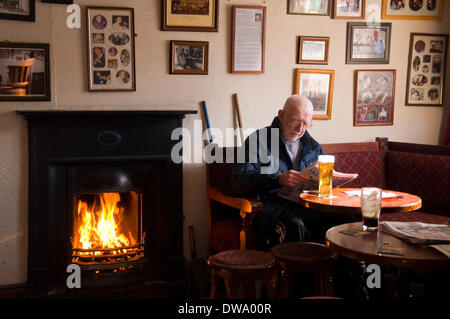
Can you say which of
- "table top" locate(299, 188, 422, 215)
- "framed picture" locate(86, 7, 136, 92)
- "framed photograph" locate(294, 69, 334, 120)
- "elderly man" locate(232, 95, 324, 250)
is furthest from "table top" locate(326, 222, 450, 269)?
"framed picture" locate(86, 7, 136, 92)

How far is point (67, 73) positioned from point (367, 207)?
224 cm

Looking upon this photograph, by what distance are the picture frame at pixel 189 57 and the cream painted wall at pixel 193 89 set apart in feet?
0.15

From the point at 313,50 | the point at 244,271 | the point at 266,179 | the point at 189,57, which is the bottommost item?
the point at 244,271

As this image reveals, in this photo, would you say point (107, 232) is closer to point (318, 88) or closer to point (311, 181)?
point (311, 181)

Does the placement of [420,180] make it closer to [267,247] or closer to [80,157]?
[267,247]

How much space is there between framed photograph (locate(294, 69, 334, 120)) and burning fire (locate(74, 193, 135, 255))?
1643 millimetres

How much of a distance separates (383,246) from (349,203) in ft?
2.04

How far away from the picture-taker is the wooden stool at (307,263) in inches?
90.9

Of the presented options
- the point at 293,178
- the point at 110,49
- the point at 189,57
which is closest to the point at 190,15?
the point at 189,57

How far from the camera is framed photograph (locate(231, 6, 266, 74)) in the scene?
350 centimetres

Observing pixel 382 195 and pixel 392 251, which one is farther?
pixel 382 195

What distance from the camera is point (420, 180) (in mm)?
3664

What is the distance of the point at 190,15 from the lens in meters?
3.41
